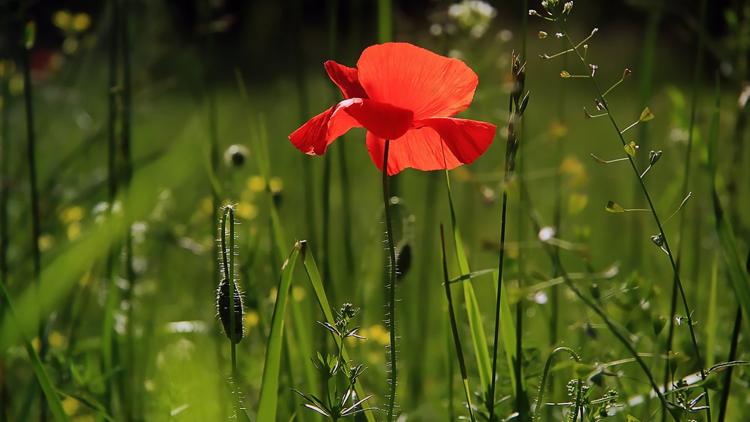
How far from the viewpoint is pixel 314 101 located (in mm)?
5398

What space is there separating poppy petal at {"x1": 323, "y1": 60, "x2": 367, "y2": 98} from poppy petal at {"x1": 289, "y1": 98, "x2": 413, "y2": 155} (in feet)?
0.08

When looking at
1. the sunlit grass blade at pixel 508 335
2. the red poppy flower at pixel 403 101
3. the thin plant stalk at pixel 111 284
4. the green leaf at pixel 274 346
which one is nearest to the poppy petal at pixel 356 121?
the red poppy flower at pixel 403 101

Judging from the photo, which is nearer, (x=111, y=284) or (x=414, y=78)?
(x=414, y=78)

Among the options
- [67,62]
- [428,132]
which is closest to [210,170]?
[428,132]

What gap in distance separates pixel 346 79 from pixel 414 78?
0.08 meters

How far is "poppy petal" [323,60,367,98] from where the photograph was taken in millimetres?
852

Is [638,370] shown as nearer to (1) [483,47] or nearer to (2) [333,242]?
(1) [483,47]

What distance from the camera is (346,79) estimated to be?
86 cm

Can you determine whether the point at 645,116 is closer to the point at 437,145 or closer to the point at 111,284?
the point at 437,145

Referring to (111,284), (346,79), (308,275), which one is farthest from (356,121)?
(111,284)

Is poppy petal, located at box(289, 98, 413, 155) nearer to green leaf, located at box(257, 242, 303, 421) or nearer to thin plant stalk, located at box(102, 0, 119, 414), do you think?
green leaf, located at box(257, 242, 303, 421)

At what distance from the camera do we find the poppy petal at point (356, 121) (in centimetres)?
79

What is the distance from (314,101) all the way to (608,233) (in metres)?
2.95

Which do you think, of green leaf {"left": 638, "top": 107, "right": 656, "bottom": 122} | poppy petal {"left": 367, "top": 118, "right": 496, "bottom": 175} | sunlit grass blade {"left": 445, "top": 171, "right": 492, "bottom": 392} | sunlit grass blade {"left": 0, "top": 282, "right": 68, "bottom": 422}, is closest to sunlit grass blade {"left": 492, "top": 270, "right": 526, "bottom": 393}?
sunlit grass blade {"left": 445, "top": 171, "right": 492, "bottom": 392}
